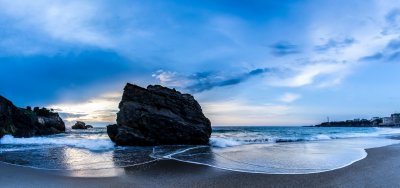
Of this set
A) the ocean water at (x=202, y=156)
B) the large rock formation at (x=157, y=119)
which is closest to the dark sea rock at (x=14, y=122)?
the ocean water at (x=202, y=156)

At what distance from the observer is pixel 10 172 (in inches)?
392

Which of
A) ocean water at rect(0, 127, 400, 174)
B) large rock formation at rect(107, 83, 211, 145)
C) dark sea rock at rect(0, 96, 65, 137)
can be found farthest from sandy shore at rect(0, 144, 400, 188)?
dark sea rock at rect(0, 96, 65, 137)

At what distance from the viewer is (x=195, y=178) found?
9.09 meters

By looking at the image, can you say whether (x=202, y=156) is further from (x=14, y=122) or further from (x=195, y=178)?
(x=14, y=122)

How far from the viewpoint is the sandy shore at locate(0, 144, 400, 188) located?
796 cm

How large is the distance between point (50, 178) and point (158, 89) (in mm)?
18071

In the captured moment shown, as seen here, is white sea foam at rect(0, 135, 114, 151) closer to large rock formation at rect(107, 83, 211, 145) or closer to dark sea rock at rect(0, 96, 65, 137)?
large rock formation at rect(107, 83, 211, 145)

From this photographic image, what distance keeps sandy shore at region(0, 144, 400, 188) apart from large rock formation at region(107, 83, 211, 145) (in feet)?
45.9

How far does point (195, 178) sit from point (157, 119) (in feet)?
53.3

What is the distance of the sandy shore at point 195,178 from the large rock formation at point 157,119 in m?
14.0

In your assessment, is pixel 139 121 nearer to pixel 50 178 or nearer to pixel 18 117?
pixel 50 178

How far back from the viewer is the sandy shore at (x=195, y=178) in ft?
26.1

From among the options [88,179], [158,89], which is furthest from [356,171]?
[158,89]

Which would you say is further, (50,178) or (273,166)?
(273,166)
